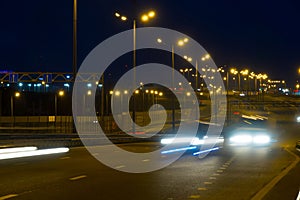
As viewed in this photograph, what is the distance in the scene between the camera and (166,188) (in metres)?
14.4

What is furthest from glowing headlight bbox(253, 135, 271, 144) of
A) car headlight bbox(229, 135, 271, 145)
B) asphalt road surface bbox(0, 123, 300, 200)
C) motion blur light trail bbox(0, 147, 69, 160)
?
asphalt road surface bbox(0, 123, 300, 200)

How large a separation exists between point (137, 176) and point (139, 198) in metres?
4.92

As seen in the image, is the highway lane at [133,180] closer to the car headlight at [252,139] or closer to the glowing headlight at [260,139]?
the car headlight at [252,139]

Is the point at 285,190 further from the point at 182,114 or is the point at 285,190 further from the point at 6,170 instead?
the point at 182,114

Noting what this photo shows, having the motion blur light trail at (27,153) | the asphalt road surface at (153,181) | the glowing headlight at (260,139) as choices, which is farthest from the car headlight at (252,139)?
the asphalt road surface at (153,181)

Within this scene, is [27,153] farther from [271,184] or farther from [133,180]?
[271,184]

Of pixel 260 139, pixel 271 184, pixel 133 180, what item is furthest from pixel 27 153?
pixel 260 139

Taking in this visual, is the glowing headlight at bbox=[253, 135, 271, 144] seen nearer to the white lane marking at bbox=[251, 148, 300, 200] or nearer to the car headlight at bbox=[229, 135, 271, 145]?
the car headlight at bbox=[229, 135, 271, 145]

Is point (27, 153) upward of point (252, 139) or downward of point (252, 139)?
upward

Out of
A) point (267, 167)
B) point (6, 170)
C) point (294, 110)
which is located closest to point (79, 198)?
point (6, 170)

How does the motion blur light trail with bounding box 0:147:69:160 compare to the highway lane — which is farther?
the motion blur light trail with bounding box 0:147:69:160

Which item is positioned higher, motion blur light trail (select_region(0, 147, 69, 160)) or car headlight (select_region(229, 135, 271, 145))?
motion blur light trail (select_region(0, 147, 69, 160))

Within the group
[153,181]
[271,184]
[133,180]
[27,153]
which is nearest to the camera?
[271,184]

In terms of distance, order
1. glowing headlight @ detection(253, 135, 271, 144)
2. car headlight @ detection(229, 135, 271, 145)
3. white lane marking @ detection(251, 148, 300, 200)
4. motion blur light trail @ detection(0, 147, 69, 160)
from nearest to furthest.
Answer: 1. white lane marking @ detection(251, 148, 300, 200)
2. motion blur light trail @ detection(0, 147, 69, 160)
3. car headlight @ detection(229, 135, 271, 145)
4. glowing headlight @ detection(253, 135, 271, 144)
